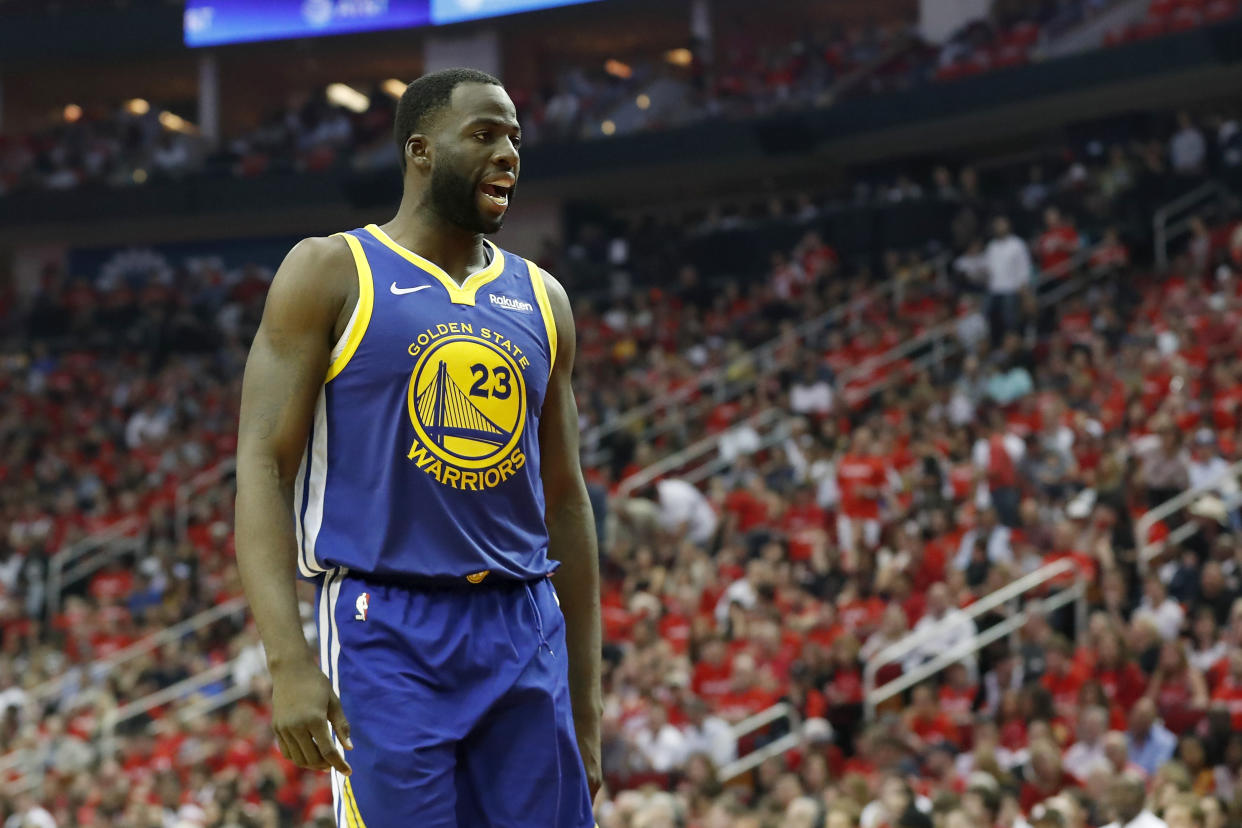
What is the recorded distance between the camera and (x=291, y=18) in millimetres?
26859

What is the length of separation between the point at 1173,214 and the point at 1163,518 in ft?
22.7

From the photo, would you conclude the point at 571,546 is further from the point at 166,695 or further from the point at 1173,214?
the point at 1173,214

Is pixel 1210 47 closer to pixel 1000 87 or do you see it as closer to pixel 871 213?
pixel 1000 87

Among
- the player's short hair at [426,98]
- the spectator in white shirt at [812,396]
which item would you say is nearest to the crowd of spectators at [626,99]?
the spectator in white shirt at [812,396]

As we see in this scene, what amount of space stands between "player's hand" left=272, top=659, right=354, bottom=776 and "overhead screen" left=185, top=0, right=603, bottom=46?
937 inches

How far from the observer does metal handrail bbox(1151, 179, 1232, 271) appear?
667 inches

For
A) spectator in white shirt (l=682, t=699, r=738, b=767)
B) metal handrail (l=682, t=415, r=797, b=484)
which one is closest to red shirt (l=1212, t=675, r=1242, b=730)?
spectator in white shirt (l=682, t=699, r=738, b=767)

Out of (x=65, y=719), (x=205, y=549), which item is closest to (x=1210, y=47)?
(x=205, y=549)

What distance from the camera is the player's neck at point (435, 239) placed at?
3.33m

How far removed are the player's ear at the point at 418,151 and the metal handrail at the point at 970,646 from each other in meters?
7.71

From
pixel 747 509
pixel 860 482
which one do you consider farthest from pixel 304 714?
pixel 747 509

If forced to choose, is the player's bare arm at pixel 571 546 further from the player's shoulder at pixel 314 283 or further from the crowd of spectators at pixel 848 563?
the crowd of spectators at pixel 848 563

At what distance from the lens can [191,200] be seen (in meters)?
26.3

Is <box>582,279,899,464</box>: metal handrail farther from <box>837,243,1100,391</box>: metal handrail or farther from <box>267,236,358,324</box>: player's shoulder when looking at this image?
<box>267,236,358,324</box>: player's shoulder
